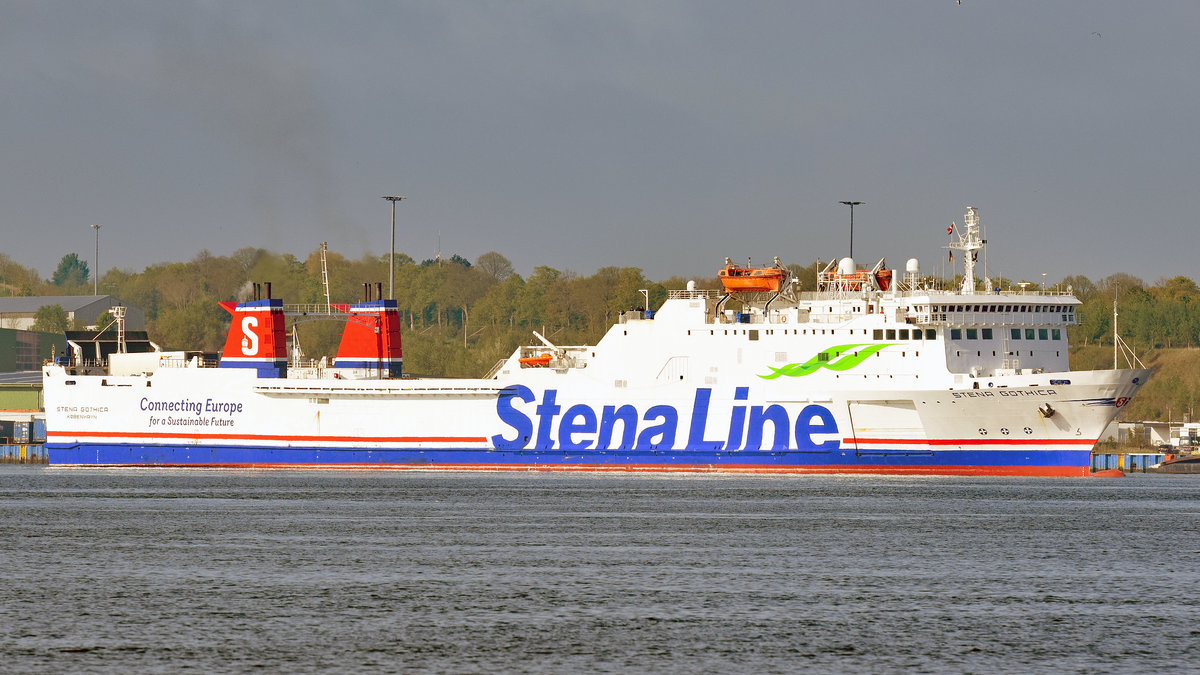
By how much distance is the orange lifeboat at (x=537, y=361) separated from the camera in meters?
54.2

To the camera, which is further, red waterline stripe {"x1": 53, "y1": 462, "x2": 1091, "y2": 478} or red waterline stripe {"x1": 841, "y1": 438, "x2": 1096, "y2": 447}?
red waterline stripe {"x1": 53, "y1": 462, "x2": 1091, "y2": 478}

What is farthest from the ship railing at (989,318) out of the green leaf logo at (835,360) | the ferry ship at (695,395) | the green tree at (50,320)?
the green tree at (50,320)

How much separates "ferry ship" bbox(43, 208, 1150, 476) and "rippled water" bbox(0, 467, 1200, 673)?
252 cm

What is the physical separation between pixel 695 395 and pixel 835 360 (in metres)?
5.00

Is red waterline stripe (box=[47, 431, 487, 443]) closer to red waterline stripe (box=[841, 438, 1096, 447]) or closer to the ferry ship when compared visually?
the ferry ship

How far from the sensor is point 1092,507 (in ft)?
143

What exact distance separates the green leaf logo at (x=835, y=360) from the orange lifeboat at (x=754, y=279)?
12.3 feet

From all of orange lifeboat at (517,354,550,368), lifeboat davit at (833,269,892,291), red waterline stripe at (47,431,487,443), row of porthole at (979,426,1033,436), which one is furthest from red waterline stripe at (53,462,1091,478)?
lifeboat davit at (833,269,892,291)

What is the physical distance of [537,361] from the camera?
5434 centimetres

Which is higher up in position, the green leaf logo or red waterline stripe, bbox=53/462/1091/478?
the green leaf logo

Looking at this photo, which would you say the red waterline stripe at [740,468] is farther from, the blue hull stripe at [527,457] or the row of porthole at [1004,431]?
the row of porthole at [1004,431]

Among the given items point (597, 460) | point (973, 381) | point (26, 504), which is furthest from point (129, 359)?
point (973, 381)

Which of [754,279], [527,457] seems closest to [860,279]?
[754,279]

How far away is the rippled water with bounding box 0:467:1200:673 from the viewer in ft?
76.2
